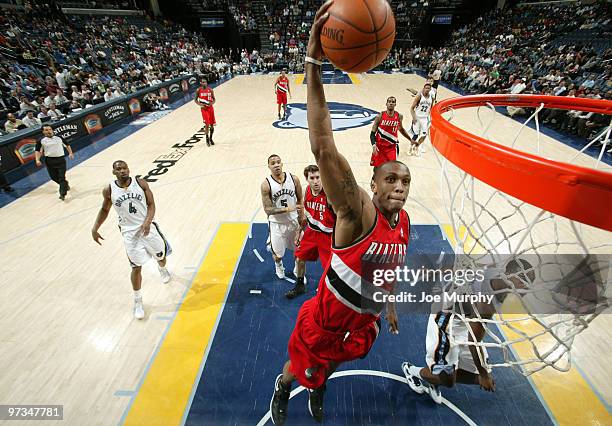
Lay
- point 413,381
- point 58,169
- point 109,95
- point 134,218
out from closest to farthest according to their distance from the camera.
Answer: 1. point 413,381
2. point 134,218
3. point 58,169
4. point 109,95

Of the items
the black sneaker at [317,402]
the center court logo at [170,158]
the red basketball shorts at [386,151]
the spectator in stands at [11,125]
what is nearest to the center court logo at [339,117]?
the center court logo at [170,158]

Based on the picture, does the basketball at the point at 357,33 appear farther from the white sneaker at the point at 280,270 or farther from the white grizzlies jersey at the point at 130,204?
the white sneaker at the point at 280,270

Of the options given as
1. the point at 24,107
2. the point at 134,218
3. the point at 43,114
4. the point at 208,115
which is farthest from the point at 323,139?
the point at 24,107

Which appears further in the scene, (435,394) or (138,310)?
(138,310)

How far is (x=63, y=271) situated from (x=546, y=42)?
80.6 ft

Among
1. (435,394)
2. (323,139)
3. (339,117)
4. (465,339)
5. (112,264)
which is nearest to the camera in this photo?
(323,139)

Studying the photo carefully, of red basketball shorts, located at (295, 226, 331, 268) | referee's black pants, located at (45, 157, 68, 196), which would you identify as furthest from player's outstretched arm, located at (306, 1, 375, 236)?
referee's black pants, located at (45, 157, 68, 196)

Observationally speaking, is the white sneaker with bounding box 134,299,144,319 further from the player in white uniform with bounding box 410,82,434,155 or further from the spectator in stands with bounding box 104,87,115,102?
the spectator in stands with bounding box 104,87,115,102

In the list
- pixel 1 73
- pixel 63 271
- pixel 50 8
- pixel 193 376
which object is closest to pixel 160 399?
pixel 193 376

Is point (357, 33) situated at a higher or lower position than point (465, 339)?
higher

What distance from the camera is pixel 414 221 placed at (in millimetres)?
5676

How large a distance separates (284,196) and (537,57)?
19.7 metres

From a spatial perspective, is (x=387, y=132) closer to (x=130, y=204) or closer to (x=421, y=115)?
(x=421, y=115)

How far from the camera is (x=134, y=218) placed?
3760 millimetres
